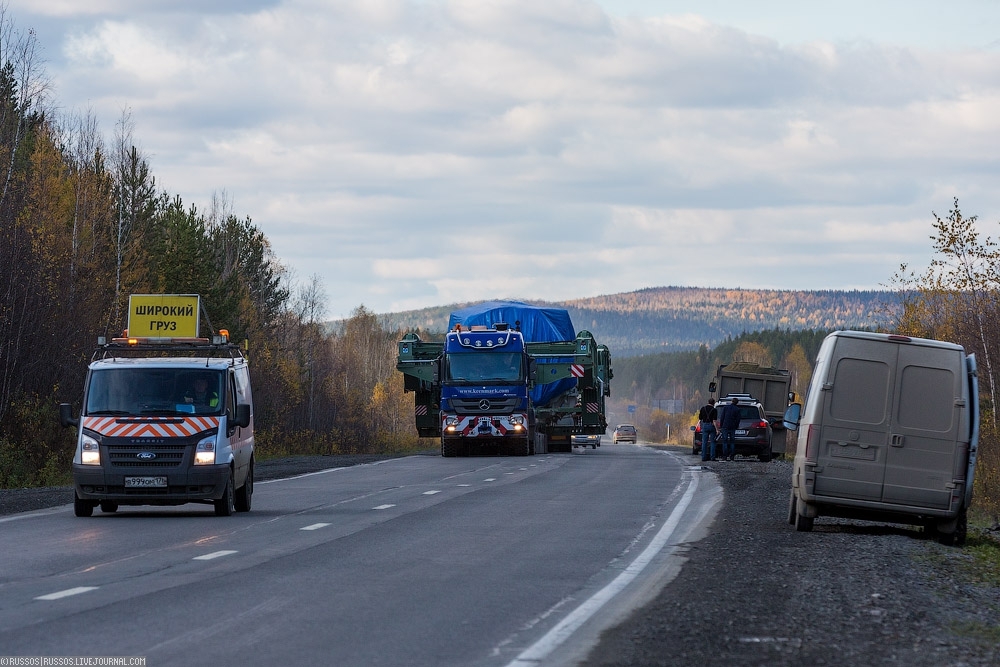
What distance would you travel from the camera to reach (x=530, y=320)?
161ft

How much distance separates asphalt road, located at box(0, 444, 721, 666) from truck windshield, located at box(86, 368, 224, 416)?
4.76ft

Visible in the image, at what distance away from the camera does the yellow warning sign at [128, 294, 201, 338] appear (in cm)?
3606

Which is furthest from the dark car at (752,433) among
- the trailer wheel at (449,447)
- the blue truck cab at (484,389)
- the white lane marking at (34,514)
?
the white lane marking at (34,514)

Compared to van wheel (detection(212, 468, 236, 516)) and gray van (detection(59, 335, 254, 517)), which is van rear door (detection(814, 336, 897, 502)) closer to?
van wheel (detection(212, 468, 236, 516))

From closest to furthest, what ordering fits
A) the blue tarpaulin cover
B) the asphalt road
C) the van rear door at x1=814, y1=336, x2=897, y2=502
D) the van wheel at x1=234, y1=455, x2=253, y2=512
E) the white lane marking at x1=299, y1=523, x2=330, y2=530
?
the asphalt road → the van rear door at x1=814, y1=336, x2=897, y2=502 → the white lane marking at x1=299, y1=523, x2=330, y2=530 → the van wheel at x1=234, y1=455, x2=253, y2=512 → the blue tarpaulin cover

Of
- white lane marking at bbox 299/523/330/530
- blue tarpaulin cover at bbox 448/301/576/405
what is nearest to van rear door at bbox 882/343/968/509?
white lane marking at bbox 299/523/330/530

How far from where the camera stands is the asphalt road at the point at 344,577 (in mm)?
8352

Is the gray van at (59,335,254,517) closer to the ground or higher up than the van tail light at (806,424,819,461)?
closer to the ground

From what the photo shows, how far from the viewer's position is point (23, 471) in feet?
94.6

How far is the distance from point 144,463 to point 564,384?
30142mm

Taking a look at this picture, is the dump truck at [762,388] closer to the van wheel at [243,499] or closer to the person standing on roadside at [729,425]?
the person standing on roadside at [729,425]

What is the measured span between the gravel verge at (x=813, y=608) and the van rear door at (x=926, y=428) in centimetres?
64

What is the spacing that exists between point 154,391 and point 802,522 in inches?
343

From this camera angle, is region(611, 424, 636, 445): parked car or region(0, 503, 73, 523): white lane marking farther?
region(611, 424, 636, 445): parked car
